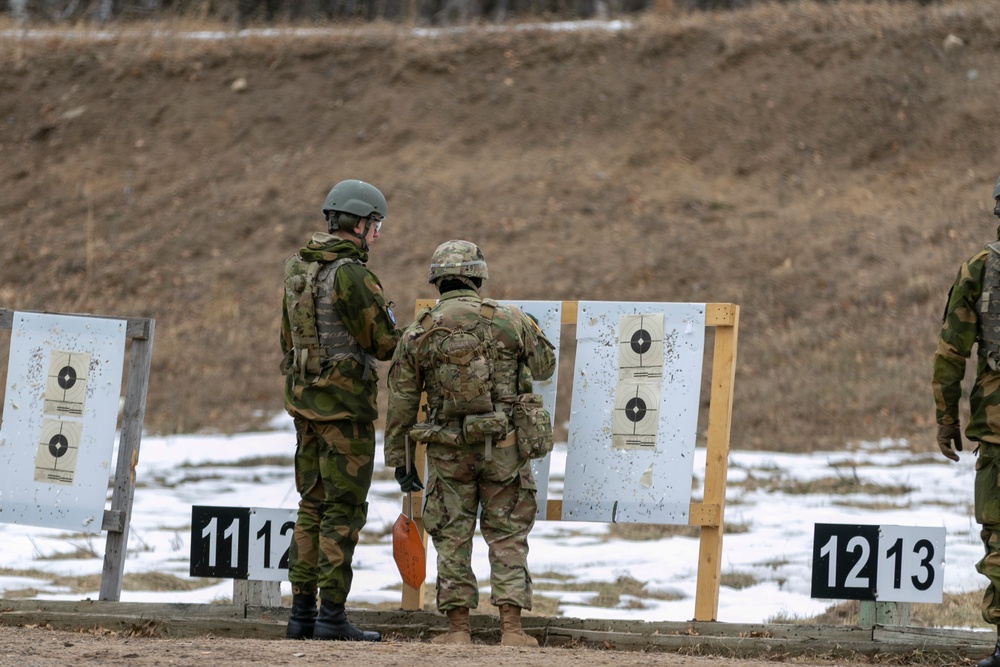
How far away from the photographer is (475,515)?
602 cm

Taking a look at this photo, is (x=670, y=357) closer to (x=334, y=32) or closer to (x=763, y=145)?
(x=763, y=145)

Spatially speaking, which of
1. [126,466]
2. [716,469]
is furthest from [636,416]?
[126,466]

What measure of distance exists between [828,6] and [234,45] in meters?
10.3

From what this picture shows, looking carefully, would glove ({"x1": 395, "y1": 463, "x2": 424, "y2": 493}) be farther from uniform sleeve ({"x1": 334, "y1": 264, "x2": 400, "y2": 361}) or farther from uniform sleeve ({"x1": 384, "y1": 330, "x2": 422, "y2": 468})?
uniform sleeve ({"x1": 334, "y1": 264, "x2": 400, "y2": 361})

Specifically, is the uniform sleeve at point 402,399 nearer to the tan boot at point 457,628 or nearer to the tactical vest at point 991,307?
the tan boot at point 457,628

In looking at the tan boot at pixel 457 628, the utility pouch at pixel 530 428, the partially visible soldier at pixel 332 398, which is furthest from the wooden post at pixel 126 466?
the utility pouch at pixel 530 428

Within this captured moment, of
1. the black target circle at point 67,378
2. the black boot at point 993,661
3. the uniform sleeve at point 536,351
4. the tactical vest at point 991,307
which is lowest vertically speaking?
the black boot at point 993,661

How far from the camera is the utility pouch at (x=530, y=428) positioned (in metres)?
Result: 5.88

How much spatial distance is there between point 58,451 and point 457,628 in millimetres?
2371

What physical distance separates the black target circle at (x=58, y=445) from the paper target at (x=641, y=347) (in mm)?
2932

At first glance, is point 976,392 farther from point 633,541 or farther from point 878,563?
point 633,541

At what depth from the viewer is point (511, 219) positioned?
1802 cm

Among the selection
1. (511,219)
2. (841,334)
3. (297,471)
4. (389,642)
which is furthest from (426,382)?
(511,219)

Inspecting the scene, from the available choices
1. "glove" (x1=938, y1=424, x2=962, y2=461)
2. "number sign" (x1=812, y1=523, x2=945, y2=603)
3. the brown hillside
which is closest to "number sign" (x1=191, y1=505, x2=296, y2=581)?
"number sign" (x1=812, y1=523, x2=945, y2=603)
